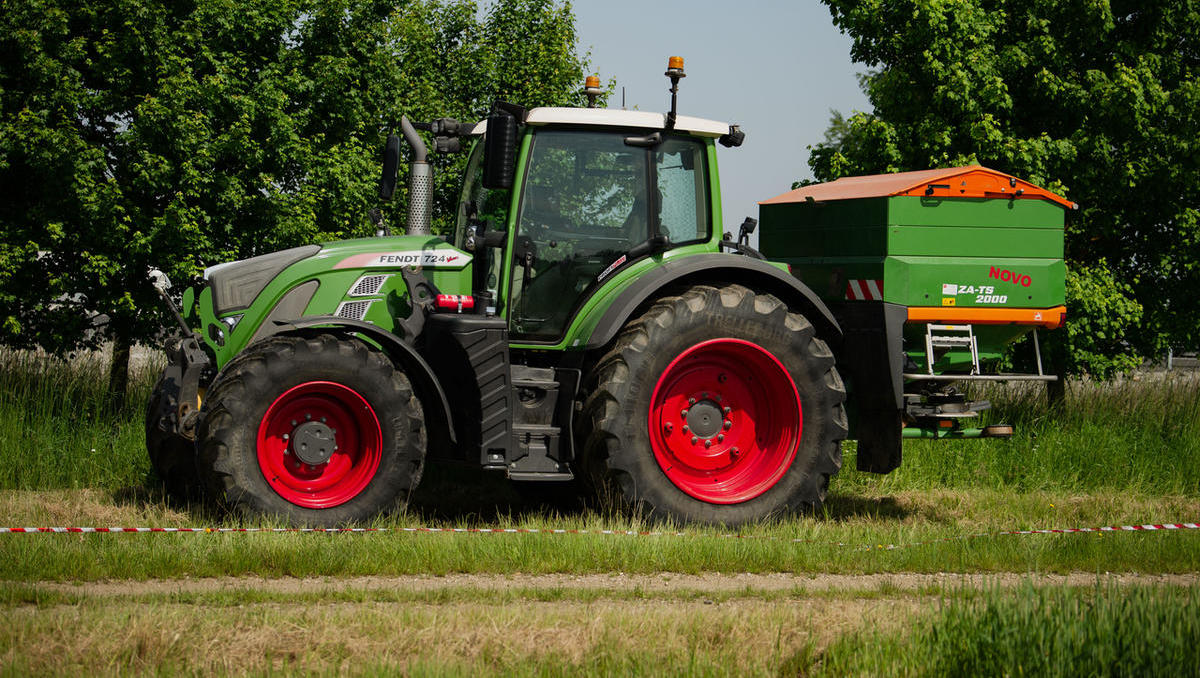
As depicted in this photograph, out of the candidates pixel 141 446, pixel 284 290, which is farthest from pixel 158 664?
pixel 141 446

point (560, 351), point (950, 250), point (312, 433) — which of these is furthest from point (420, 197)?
point (950, 250)

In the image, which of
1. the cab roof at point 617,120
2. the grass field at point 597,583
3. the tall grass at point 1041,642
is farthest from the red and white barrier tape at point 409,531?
the cab roof at point 617,120

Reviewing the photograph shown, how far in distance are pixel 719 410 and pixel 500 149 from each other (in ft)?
7.65

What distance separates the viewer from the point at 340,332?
24.3ft

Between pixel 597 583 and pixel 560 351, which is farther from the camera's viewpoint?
pixel 560 351

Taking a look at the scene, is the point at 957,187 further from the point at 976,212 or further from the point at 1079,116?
the point at 1079,116

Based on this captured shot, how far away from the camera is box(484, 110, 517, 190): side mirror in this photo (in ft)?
23.6

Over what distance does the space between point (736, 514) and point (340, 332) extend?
286 centimetres

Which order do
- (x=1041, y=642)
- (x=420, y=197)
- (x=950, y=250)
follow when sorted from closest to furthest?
(x=1041, y=642), (x=950, y=250), (x=420, y=197)

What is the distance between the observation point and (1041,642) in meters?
4.46

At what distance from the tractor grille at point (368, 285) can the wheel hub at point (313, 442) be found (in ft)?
3.35

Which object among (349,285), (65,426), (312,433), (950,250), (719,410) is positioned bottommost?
(65,426)

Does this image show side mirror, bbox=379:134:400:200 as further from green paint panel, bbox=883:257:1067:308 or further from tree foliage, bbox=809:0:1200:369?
tree foliage, bbox=809:0:1200:369

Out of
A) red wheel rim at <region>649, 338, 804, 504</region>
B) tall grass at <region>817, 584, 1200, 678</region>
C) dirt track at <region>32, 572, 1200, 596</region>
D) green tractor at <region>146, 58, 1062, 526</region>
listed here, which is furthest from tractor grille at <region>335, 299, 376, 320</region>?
tall grass at <region>817, 584, 1200, 678</region>
